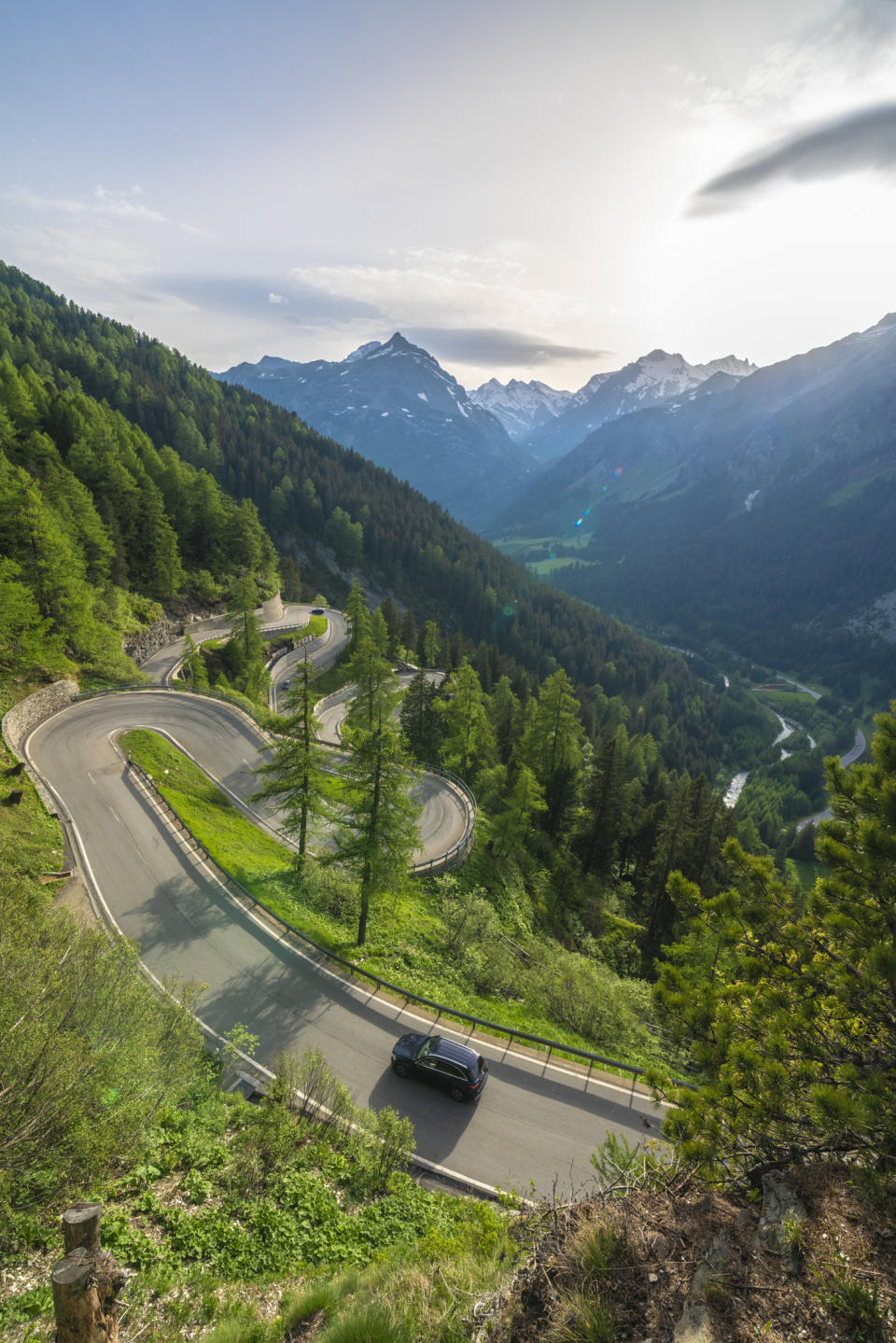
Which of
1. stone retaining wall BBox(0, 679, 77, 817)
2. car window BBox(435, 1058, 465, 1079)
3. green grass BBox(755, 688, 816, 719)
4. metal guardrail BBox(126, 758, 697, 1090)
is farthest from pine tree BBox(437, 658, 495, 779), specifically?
green grass BBox(755, 688, 816, 719)

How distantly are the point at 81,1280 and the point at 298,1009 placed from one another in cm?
1540

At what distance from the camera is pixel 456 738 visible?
4778cm

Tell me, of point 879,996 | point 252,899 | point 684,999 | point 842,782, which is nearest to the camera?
point 879,996

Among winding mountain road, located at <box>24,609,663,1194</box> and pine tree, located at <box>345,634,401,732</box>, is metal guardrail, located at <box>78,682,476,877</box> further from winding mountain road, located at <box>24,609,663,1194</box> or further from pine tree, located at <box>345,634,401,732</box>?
winding mountain road, located at <box>24,609,663,1194</box>

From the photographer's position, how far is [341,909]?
26.1 meters

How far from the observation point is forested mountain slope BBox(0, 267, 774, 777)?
11412 cm

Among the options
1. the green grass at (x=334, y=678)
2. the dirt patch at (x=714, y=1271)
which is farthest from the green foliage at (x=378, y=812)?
the green grass at (x=334, y=678)

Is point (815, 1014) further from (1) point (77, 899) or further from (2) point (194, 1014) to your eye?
(1) point (77, 899)

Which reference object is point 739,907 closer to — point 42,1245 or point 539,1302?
point 539,1302

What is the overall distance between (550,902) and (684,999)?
113 ft

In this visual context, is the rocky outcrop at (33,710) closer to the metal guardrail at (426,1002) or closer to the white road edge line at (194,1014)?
the white road edge line at (194,1014)

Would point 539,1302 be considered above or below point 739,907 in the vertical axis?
below

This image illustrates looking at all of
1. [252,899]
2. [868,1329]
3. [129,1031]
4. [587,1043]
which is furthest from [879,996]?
[252,899]

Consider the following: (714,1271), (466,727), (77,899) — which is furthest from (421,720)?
(714,1271)
